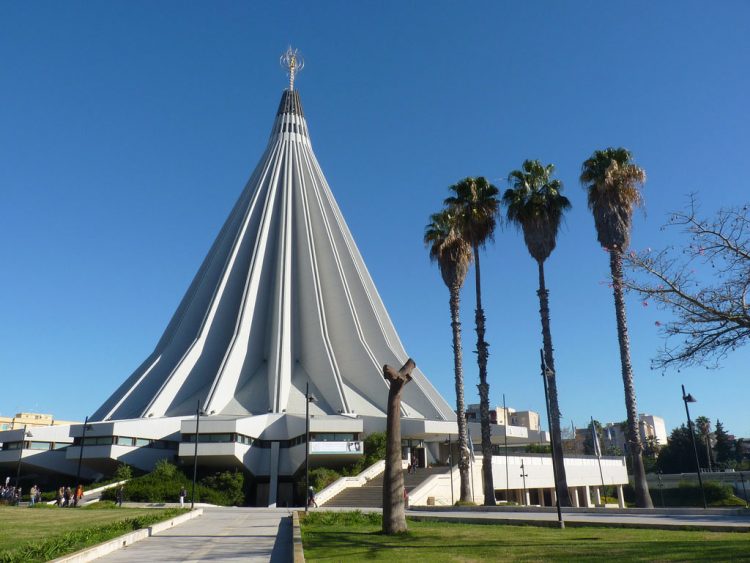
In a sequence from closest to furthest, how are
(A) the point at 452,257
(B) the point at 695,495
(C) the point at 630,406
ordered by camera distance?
(C) the point at 630,406 → (A) the point at 452,257 → (B) the point at 695,495

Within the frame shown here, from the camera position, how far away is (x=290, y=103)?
2675 inches

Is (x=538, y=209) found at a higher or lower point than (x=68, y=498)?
higher

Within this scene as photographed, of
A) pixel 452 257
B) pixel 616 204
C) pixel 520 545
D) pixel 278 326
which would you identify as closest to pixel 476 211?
pixel 452 257

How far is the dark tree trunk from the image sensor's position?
12281 mm

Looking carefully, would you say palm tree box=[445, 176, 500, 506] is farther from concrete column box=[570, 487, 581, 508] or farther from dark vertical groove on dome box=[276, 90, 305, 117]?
dark vertical groove on dome box=[276, 90, 305, 117]

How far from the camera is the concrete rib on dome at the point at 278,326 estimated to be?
4525 centimetres

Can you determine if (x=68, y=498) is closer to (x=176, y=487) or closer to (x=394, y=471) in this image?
(x=176, y=487)

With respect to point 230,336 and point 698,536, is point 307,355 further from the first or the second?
point 698,536

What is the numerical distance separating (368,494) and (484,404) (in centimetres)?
783

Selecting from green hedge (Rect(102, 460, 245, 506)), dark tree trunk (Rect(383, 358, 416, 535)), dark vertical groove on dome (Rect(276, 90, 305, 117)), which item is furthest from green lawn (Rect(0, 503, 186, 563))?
dark vertical groove on dome (Rect(276, 90, 305, 117))

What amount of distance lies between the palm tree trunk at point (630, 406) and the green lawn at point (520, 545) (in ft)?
22.8

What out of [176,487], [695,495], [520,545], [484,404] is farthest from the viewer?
[695,495]

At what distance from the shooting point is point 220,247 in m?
58.2

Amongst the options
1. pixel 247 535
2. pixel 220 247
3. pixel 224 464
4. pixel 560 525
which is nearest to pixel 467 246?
pixel 560 525
